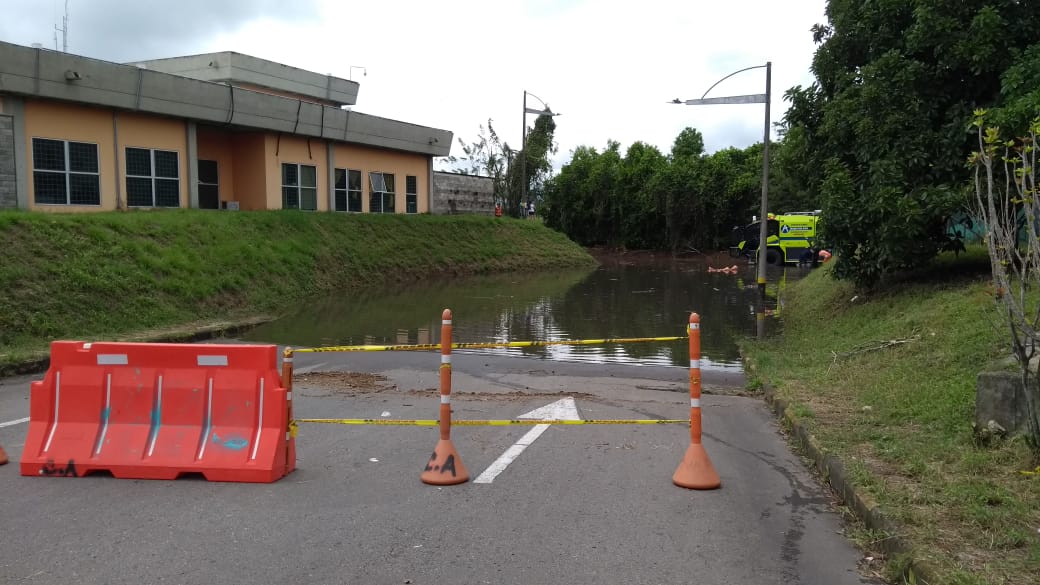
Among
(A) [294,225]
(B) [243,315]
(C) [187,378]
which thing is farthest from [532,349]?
(A) [294,225]

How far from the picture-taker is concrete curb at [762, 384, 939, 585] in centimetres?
443

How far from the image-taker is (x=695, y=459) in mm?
6305

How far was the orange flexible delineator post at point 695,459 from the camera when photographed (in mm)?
6227

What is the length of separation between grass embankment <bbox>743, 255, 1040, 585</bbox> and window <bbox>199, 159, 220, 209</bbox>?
21.7 metres

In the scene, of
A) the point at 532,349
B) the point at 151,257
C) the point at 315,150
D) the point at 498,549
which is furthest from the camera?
the point at 315,150

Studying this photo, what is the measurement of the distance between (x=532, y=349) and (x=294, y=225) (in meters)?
16.3

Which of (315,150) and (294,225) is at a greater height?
(315,150)

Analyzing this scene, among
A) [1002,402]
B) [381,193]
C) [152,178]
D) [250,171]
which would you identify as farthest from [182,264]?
[381,193]

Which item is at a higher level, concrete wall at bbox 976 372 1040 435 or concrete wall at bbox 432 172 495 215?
concrete wall at bbox 432 172 495 215

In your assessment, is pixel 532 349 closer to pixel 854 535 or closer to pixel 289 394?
pixel 289 394

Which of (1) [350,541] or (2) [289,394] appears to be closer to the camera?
(1) [350,541]

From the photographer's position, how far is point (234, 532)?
5.19 metres

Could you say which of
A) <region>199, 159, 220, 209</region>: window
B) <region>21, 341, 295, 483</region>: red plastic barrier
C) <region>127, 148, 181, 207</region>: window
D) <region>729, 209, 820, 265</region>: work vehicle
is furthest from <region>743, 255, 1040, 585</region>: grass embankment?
<region>729, 209, 820, 265</region>: work vehicle

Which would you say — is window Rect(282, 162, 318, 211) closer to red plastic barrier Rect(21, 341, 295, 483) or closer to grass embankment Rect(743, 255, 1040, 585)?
grass embankment Rect(743, 255, 1040, 585)
